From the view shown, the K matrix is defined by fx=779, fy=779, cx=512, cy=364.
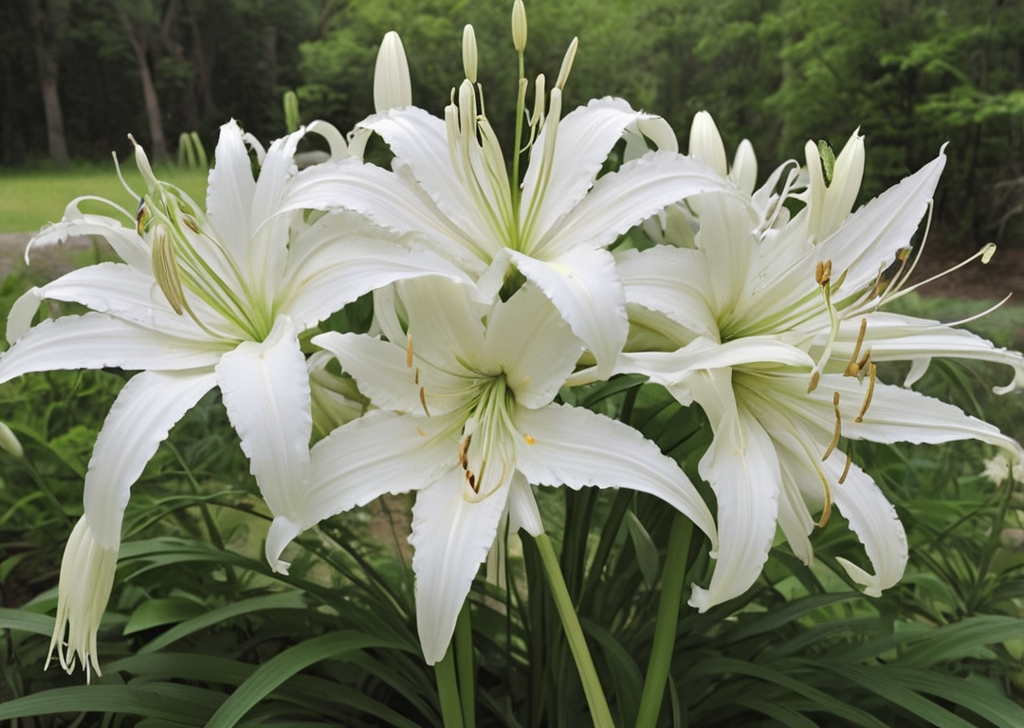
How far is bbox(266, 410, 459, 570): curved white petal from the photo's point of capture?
1.03 feet

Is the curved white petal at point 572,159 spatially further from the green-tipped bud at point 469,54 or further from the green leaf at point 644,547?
the green leaf at point 644,547

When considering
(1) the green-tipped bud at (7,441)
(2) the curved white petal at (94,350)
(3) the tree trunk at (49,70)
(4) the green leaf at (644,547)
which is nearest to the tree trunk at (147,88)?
(3) the tree trunk at (49,70)

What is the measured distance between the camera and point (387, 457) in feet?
1.08

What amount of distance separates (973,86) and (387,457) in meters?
2.22

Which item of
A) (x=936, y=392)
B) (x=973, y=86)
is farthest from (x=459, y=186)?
(x=973, y=86)

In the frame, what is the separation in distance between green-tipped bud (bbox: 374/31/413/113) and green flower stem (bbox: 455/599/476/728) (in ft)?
0.85

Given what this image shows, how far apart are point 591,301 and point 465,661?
0.70 ft

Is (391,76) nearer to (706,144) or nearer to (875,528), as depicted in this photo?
(706,144)

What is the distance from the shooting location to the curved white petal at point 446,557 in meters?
0.30

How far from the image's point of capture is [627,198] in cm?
35

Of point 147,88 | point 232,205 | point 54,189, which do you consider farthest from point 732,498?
point 147,88

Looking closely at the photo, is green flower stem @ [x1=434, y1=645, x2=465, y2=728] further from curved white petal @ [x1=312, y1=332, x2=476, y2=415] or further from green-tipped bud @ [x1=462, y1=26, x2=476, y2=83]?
green-tipped bud @ [x1=462, y1=26, x2=476, y2=83]

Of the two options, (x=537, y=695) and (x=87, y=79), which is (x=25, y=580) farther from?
(x=87, y=79)

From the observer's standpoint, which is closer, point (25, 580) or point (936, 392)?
point (25, 580)
